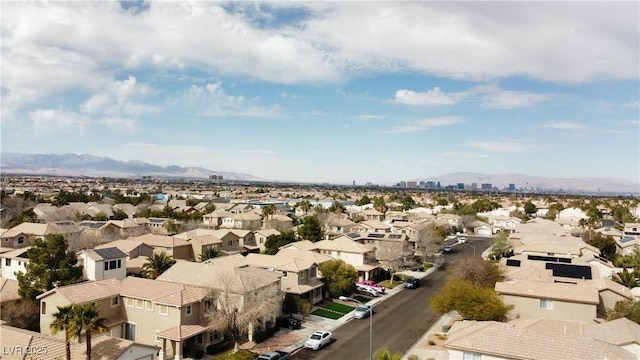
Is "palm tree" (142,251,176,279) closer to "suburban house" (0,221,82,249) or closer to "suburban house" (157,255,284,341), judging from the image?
"suburban house" (157,255,284,341)

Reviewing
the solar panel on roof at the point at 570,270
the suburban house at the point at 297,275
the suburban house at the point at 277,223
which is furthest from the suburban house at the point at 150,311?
the suburban house at the point at 277,223

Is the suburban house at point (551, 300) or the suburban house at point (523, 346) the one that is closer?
the suburban house at point (523, 346)

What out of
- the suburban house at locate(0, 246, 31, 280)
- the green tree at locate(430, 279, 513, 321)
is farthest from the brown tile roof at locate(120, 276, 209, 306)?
the green tree at locate(430, 279, 513, 321)

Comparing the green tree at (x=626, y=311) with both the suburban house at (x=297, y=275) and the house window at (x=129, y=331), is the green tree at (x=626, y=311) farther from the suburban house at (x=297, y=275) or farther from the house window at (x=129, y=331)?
the house window at (x=129, y=331)

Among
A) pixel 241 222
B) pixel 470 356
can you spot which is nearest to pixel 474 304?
pixel 470 356

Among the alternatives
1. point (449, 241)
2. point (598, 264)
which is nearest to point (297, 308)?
point (598, 264)

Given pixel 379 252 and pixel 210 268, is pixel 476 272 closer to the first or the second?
pixel 379 252

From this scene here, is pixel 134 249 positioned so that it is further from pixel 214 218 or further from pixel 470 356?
pixel 470 356
